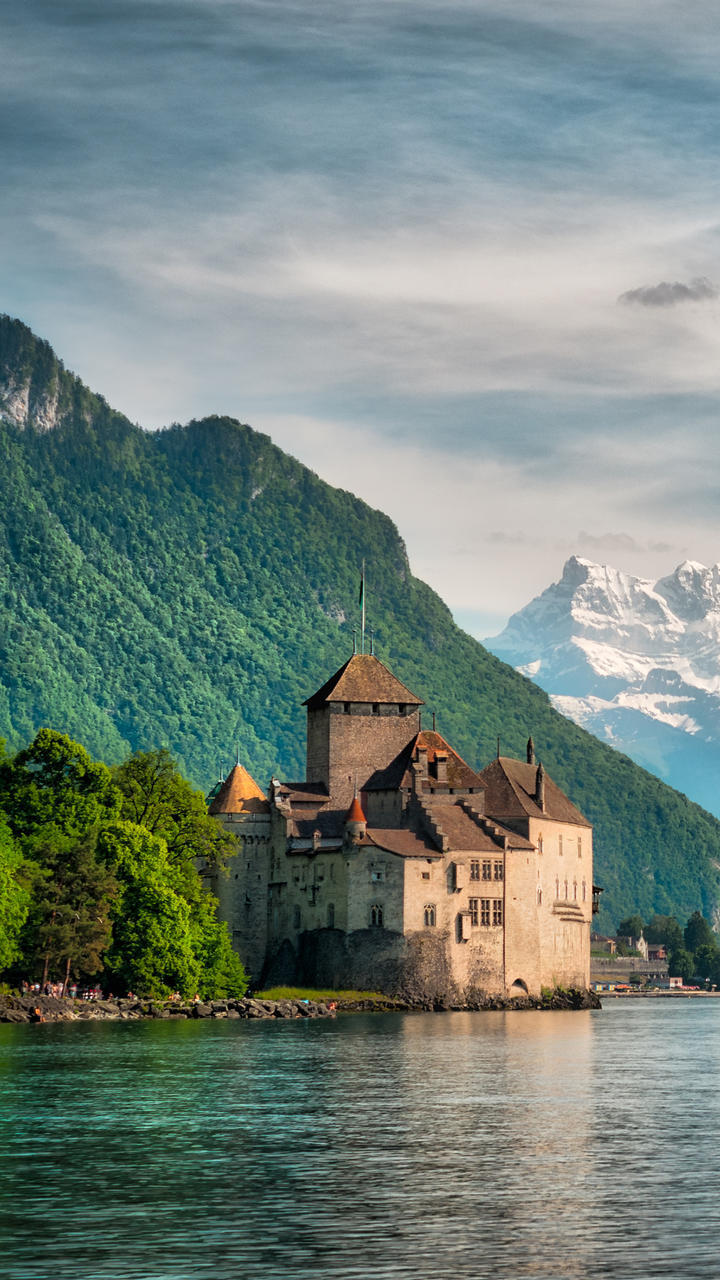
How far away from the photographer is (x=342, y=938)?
137125 mm

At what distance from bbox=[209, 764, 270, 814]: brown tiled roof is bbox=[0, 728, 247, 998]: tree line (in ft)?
98.8

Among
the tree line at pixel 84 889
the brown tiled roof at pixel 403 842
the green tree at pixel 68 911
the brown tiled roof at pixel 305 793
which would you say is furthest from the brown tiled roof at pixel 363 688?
the green tree at pixel 68 911

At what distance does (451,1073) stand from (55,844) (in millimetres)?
36839

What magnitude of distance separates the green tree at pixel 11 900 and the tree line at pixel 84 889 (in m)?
0.08

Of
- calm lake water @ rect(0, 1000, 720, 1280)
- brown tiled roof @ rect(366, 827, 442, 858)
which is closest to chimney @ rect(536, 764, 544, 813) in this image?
brown tiled roof @ rect(366, 827, 442, 858)

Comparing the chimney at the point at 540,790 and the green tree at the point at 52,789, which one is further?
the chimney at the point at 540,790

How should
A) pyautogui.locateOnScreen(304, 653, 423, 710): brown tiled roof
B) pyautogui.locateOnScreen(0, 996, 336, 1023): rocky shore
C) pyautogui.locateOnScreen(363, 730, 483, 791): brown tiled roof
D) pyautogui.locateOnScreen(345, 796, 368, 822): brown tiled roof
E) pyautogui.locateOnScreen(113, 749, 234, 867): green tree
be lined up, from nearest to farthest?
pyautogui.locateOnScreen(0, 996, 336, 1023): rocky shore < pyautogui.locateOnScreen(113, 749, 234, 867): green tree < pyautogui.locateOnScreen(345, 796, 368, 822): brown tiled roof < pyautogui.locateOnScreen(363, 730, 483, 791): brown tiled roof < pyautogui.locateOnScreen(304, 653, 423, 710): brown tiled roof

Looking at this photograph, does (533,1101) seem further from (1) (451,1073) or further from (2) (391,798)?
(2) (391,798)

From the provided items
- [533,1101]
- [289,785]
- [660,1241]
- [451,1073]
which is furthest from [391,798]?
[660,1241]

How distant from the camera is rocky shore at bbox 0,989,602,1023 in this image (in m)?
100

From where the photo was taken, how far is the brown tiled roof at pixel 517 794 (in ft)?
500

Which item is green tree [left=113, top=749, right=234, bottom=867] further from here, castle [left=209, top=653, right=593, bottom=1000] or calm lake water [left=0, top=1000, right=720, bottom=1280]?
calm lake water [left=0, top=1000, right=720, bottom=1280]

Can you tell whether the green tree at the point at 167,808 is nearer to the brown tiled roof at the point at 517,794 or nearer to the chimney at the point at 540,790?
the brown tiled roof at the point at 517,794

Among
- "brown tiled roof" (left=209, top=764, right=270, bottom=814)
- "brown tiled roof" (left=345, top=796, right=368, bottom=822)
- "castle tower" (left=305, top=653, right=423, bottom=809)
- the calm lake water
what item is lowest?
the calm lake water
